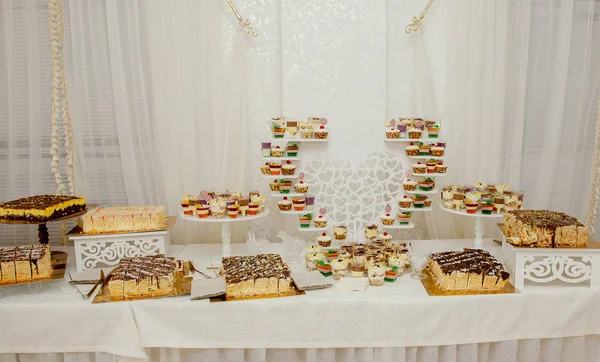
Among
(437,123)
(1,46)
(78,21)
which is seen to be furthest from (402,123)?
(1,46)

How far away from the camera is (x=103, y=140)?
114 inches

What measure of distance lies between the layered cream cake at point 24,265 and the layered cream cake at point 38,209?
0.18 m

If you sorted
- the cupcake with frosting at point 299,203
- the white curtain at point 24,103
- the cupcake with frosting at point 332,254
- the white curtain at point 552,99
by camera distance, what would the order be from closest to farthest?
the cupcake with frosting at point 332,254 → the cupcake with frosting at point 299,203 → the white curtain at point 24,103 → the white curtain at point 552,99

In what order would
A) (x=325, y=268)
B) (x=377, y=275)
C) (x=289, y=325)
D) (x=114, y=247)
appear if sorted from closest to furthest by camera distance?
(x=289, y=325), (x=377, y=275), (x=325, y=268), (x=114, y=247)

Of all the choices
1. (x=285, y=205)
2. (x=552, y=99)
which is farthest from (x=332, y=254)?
(x=552, y=99)

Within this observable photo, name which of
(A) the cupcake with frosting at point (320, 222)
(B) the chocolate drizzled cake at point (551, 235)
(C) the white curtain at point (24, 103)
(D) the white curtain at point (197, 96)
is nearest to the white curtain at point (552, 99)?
(B) the chocolate drizzled cake at point (551, 235)

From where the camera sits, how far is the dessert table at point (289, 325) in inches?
81.5

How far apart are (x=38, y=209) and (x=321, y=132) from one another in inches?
53.1

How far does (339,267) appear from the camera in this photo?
2.29 metres

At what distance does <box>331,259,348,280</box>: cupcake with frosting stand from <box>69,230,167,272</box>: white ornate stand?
2.65ft

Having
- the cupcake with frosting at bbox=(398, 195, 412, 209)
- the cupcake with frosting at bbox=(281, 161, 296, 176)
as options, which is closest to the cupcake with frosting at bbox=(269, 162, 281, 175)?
the cupcake with frosting at bbox=(281, 161, 296, 176)

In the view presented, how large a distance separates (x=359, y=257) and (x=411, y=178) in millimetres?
639

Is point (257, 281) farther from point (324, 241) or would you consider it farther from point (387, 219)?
point (387, 219)

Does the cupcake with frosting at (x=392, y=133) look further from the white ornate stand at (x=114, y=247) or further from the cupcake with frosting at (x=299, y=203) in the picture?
the white ornate stand at (x=114, y=247)
